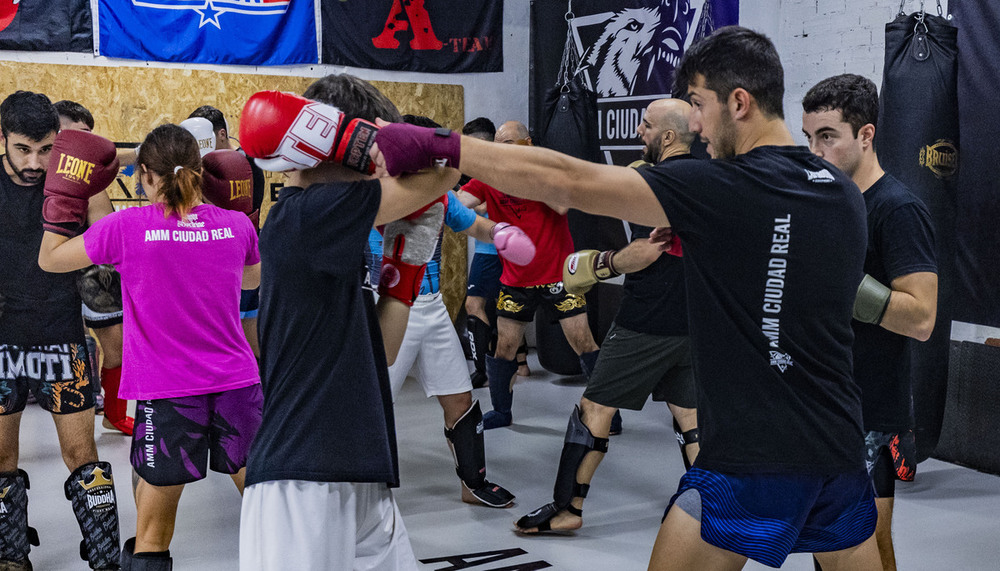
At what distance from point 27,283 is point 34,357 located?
0.27 m

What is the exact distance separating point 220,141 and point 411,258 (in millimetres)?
3391

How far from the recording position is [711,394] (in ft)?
6.13

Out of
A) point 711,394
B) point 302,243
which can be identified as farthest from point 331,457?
point 711,394

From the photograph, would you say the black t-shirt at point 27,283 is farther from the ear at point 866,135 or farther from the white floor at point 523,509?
the ear at point 866,135

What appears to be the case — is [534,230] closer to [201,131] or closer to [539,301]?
[539,301]

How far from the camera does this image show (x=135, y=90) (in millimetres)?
6527

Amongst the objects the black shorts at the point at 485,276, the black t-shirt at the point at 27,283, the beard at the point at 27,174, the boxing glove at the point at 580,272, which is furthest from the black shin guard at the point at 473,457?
the black shorts at the point at 485,276

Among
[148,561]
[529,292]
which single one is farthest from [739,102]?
[529,292]

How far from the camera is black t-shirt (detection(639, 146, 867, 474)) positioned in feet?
5.78

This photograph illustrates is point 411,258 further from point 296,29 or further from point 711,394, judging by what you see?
point 296,29

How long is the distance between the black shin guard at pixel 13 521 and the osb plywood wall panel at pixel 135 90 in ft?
12.1

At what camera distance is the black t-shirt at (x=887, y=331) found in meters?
2.46

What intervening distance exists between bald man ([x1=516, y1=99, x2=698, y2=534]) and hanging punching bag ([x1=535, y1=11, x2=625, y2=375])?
2353 mm

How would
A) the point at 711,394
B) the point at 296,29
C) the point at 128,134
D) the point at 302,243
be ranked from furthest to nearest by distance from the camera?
the point at 296,29 < the point at 128,134 < the point at 711,394 < the point at 302,243
